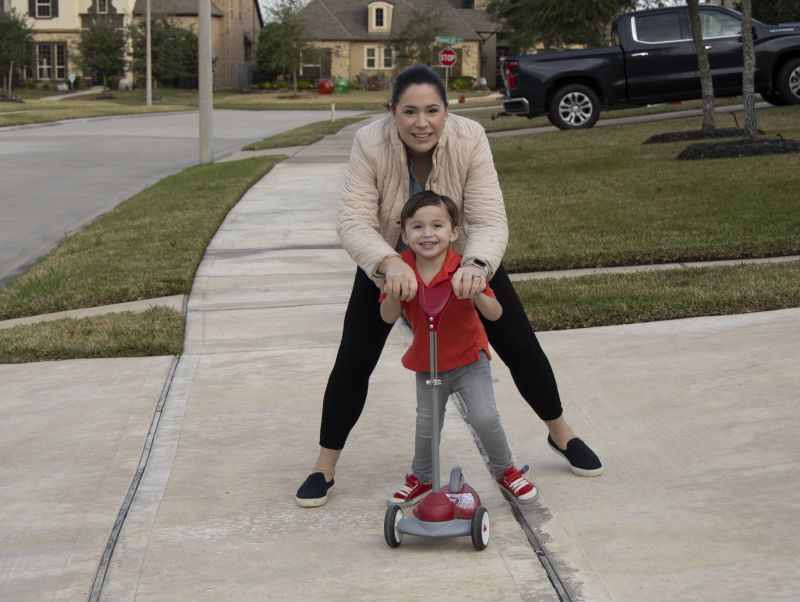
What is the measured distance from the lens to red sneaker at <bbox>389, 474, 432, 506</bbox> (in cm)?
439

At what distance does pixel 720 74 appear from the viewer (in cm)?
2097

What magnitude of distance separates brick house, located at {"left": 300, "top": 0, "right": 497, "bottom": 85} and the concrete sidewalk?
2760 inches

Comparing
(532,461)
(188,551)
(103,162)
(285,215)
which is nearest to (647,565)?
(532,461)

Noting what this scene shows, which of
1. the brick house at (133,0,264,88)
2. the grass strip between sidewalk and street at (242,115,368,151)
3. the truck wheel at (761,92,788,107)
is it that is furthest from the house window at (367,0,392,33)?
the truck wheel at (761,92,788,107)

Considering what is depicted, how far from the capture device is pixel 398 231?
4.26m

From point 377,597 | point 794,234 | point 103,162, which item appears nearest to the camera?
point 377,597

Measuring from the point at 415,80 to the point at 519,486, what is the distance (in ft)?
4.90

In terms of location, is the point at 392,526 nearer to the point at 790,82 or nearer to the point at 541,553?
the point at 541,553

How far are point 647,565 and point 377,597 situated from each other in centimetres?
86

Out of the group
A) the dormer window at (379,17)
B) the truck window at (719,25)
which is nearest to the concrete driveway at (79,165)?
the truck window at (719,25)

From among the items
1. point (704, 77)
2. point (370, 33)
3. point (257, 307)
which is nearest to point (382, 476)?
point (257, 307)

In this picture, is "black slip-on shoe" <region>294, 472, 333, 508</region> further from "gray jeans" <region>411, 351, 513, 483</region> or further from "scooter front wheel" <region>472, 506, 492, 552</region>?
"scooter front wheel" <region>472, 506, 492, 552</region>

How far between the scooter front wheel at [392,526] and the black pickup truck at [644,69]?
17.1 meters

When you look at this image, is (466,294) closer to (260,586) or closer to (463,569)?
(463,569)
